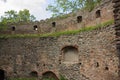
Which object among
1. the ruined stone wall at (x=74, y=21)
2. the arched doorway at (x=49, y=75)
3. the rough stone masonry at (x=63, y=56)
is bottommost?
the arched doorway at (x=49, y=75)

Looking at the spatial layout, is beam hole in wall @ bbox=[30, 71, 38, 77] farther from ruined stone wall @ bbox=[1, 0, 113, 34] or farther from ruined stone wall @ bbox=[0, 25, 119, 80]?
ruined stone wall @ bbox=[1, 0, 113, 34]

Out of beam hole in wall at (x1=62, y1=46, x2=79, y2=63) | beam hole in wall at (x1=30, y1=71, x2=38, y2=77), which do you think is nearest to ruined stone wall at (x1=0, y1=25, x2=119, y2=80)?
beam hole in wall at (x1=62, y1=46, x2=79, y2=63)

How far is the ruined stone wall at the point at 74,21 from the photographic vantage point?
655 inches

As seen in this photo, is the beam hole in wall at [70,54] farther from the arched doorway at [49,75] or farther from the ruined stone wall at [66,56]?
the arched doorway at [49,75]

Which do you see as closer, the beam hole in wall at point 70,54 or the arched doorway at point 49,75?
the beam hole in wall at point 70,54

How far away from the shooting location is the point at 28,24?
23703mm

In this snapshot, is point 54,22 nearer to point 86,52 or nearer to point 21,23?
point 21,23

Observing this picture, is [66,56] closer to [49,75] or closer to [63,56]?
[63,56]

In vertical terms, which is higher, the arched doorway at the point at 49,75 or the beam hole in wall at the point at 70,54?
the beam hole in wall at the point at 70,54

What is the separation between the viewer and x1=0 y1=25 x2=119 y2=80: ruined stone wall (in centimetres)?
1403

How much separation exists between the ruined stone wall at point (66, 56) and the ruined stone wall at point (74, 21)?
1.90 metres

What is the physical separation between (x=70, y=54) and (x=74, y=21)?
353cm

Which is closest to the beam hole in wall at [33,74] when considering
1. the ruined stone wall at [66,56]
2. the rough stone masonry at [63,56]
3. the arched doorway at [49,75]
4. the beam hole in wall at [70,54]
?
the rough stone masonry at [63,56]

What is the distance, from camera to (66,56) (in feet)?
62.5
